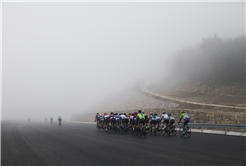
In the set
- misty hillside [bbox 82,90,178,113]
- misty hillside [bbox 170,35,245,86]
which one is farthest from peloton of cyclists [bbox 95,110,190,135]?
misty hillside [bbox 170,35,245,86]

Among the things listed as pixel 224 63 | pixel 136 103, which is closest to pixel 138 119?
pixel 136 103

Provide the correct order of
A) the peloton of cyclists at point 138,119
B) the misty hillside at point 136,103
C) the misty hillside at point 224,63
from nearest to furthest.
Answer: the peloton of cyclists at point 138,119
the misty hillside at point 136,103
the misty hillside at point 224,63

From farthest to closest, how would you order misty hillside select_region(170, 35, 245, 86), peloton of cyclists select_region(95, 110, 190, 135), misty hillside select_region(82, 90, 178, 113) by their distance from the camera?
1. misty hillside select_region(170, 35, 245, 86)
2. misty hillside select_region(82, 90, 178, 113)
3. peloton of cyclists select_region(95, 110, 190, 135)

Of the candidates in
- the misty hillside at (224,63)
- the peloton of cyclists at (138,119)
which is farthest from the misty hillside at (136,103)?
the misty hillside at (224,63)

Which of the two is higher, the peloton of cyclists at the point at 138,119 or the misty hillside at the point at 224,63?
the misty hillside at the point at 224,63

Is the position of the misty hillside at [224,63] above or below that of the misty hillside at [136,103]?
above

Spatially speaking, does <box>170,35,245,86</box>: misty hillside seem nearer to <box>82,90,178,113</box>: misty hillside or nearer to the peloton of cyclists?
<box>82,90,178,113</box>: misty hillside

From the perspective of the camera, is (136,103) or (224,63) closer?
(136,103)

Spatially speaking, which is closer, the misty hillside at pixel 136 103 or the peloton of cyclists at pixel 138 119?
the peloton of cyclists at pixel 138 119

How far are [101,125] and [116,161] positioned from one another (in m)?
15.7

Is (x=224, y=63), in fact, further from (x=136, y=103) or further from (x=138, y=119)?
(x=138, y=119)

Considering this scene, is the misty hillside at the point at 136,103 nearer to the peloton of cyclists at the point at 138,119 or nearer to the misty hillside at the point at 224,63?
the peloton of cyclists at the point at 138,119

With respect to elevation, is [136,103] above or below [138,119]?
above

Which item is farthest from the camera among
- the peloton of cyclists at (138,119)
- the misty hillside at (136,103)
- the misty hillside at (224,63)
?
the misty hillside at (224,63)
